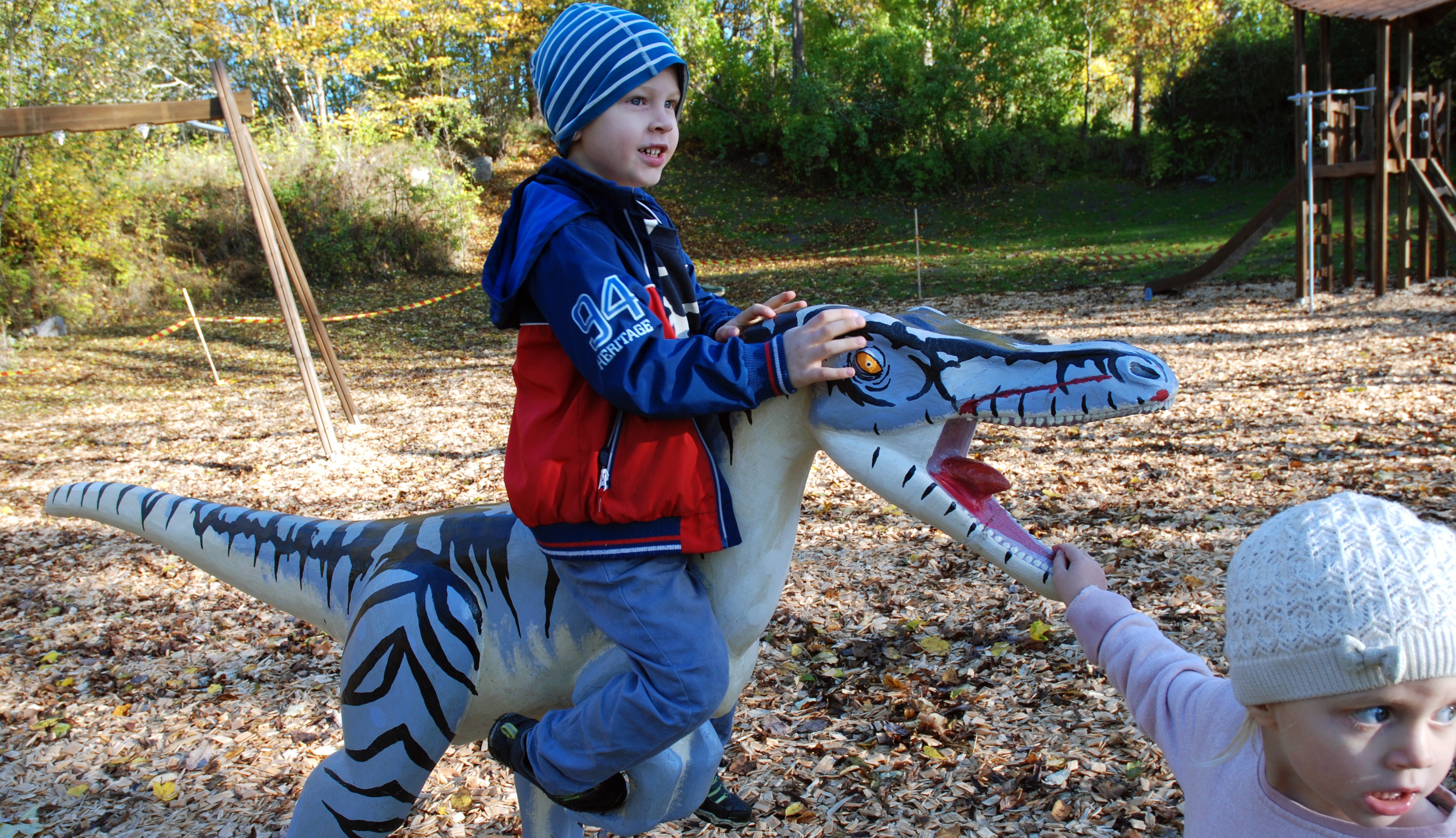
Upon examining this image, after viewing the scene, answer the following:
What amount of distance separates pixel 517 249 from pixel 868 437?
71 cm

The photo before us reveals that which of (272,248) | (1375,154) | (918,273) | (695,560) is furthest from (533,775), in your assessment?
(918,273)

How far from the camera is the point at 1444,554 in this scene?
3.37ft

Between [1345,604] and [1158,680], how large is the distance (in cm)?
42

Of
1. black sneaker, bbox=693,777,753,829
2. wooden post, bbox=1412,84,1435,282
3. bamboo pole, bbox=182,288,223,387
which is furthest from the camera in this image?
wooden post, bbox=1412,84,1435,282

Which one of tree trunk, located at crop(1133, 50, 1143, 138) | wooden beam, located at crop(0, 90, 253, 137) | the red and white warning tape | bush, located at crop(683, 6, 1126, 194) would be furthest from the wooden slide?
tree trunk, located at crop(1133, 50, 1143, 138)

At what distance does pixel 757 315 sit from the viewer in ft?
5.78

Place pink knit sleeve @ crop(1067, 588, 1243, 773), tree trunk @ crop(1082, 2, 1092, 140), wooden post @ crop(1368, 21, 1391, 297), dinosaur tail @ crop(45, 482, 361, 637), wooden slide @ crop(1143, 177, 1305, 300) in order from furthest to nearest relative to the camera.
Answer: tree trunk @ crop(1082, 2, 1092, 140) < wooden slide @ crop(1143, 177, 1305, 300) < wooden post @ crop(1368, 21, 1391, 297) < dinosaur tail @ crop(45, 482, 361, 637) < pink knit sleeve @ crop(1067, 588, 1243, 773)

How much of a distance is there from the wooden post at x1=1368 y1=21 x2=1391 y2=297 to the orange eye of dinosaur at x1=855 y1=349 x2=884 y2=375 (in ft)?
36.7

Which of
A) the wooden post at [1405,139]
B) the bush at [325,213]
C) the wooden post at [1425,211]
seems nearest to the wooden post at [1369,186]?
the wooden post at [1405,139]

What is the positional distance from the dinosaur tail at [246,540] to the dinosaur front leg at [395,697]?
0.83ft

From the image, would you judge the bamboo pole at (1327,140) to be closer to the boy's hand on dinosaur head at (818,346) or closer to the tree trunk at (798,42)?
the boy's hand on dinosaur head at (818,346)

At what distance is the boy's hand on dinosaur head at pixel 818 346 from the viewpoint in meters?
1.58

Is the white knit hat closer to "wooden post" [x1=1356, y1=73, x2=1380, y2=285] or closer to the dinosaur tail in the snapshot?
the dinosaur tail

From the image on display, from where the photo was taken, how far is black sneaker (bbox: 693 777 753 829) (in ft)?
9.34
